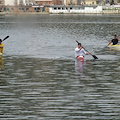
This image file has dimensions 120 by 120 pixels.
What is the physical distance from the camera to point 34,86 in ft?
76.2

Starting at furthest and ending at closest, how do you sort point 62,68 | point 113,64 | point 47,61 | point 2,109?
1. point 47,61
2. point 113,64
3. point 62,68
4. point 2,109

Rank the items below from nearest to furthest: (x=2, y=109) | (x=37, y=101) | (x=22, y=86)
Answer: (x=2, y=109)
(x=37, y=101)
(x=22, y=86)

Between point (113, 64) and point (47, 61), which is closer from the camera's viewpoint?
point (113, 64)

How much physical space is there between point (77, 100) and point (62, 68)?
35.7ft

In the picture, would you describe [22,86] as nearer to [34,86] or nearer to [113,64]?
[34,86]

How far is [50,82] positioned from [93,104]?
5865mm

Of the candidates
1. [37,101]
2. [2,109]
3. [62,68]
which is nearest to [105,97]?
[37,101]

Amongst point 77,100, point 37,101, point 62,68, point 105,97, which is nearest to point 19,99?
point 37,101

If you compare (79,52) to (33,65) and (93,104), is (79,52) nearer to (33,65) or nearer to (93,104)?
(33,65)

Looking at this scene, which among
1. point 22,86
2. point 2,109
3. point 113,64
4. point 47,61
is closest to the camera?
point 2,109

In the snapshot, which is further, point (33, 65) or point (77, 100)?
point (33, 65)

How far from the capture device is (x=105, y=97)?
2034 cm

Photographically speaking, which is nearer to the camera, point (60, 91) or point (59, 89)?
point (60, 91)

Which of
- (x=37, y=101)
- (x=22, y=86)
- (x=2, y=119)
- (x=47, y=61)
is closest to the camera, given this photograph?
(x=2, y=119)
